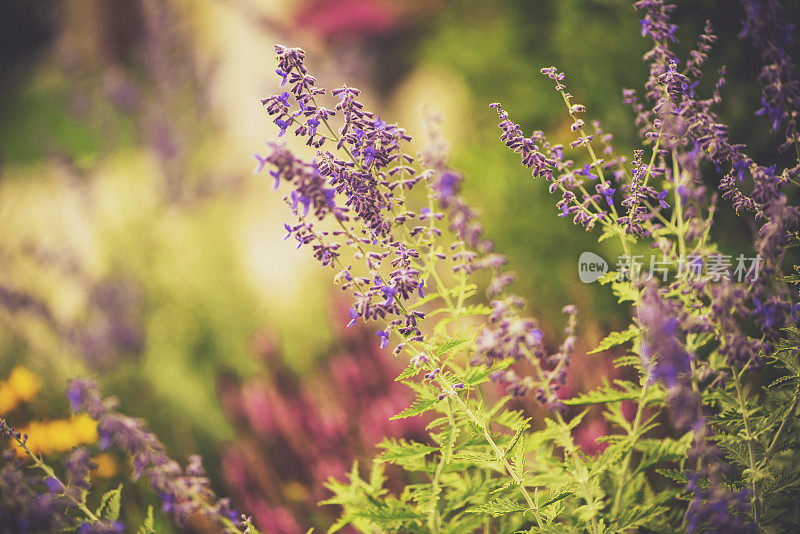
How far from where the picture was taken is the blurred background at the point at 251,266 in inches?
126

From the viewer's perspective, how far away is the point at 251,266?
6.76m

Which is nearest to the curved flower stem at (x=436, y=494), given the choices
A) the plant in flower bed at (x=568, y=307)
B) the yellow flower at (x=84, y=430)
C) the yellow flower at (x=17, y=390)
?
the plant in flower bed at (x=568, y=307)

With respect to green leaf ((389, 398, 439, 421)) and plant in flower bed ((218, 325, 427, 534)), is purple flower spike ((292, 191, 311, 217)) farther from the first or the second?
plant in flower bed ((218, 325, 427, 534))

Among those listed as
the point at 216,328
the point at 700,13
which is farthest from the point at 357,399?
the point at 700,13

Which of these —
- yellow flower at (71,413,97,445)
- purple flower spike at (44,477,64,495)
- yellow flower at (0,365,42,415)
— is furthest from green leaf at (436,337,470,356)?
yellow flower at (0,365,42,415)

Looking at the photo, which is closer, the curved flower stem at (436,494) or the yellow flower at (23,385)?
the curved flower stem at (436,494)

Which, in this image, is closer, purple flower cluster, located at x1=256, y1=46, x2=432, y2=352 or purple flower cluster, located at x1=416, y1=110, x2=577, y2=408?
purple flower cluster, located at x1=416, y1=110, x2=577, y2=408

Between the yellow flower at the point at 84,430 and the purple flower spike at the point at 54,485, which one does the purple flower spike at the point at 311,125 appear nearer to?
the purple flower spike at the point at 54,485

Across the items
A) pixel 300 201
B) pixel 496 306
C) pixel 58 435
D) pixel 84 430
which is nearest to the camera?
pixel 496 306

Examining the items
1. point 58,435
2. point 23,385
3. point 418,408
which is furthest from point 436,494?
point 23,385

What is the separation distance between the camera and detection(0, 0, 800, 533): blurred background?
10.5 ft

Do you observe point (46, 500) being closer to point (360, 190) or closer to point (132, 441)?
point (132, 441)

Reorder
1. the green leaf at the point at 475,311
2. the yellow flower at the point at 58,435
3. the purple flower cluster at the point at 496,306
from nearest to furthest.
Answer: the purple flower cluster at the point at 496,306 → the green leaf at the point at 475,311 → the yellow flower at the point at 58,435

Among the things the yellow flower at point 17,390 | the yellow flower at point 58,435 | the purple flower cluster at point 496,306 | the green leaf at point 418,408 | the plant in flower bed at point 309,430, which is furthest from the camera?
the yellow flower at point 17,390
